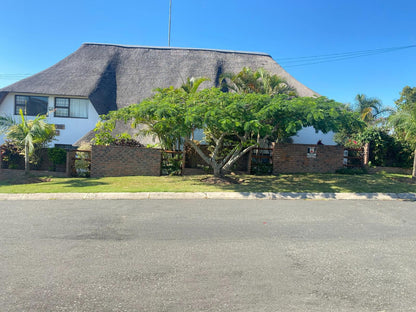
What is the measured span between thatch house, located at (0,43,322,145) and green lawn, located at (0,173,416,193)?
7.96 metres

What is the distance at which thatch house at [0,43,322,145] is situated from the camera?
19.3 meters

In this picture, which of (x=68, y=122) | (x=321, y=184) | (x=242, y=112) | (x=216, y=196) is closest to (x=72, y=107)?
(x=68, y=122)

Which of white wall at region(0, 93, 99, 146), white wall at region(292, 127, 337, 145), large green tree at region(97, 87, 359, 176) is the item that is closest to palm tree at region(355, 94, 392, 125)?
white wall at region(292, 127, 337, 145)

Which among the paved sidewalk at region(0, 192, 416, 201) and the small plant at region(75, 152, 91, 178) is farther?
the small plant at region(75, 152, 91, 178)

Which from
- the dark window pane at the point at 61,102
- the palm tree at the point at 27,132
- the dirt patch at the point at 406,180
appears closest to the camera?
the dirt patch at the point at 406,180

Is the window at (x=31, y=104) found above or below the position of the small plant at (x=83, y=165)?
above

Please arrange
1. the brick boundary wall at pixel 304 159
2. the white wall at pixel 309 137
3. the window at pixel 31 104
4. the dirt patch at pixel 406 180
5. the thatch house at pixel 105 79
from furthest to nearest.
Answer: the window at pixel 31 104, the thatch house at pixel 105 79, the white wall at pixel 309 137, the brick boundary wall at pixel 304 159, the dirt patch at pixel 406 180

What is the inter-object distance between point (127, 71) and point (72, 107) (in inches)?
200

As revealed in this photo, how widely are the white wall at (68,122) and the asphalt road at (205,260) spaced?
13371 millimetres

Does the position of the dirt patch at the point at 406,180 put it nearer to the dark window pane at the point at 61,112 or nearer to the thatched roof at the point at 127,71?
the thatched roof at the point at 127,71

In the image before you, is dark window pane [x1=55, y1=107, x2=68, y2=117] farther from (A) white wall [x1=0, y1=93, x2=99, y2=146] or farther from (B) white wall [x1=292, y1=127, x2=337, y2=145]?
(B) white wall [x1=292, y1=127, x2=337, y2=145]

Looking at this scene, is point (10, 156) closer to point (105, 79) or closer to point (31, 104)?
Answer: point (31, 104)

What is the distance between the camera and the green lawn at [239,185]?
9852 mm

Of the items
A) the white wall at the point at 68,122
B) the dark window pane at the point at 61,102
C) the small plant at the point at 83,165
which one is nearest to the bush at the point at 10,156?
the small plant at the point at 83,165
